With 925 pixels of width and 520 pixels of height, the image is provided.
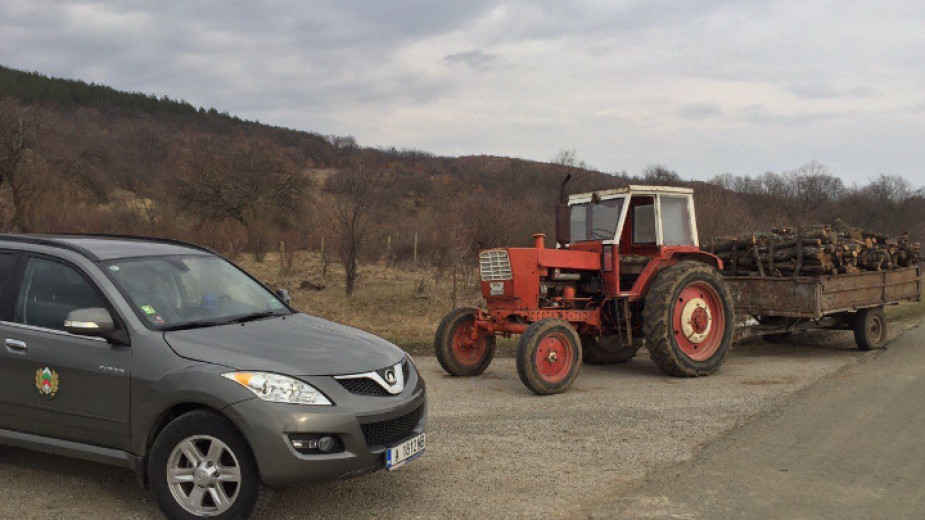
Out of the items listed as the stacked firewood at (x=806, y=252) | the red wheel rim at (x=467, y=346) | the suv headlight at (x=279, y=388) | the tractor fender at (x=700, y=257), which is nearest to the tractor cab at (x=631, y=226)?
the tractor fender at (x=700, y=257)

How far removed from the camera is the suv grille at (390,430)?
4348mm

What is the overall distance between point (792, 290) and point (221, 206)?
35.7 meters

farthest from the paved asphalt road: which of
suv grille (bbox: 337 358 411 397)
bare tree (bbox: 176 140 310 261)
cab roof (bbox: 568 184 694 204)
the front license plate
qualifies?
bare tree (bbox: 176 140 310 261)

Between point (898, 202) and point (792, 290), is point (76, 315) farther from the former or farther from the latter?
point (898, 202)

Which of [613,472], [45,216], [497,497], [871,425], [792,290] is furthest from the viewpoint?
[45,216]

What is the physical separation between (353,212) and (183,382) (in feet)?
49.1

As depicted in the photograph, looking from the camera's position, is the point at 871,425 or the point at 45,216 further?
the point at 45,216

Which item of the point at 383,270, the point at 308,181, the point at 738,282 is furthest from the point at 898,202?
the point at 738,282

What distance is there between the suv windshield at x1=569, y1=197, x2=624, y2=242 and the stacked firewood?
330 cm

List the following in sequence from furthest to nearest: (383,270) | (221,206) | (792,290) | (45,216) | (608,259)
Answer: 1. (221,206)
2. (383,270)
3. (45,216)
4. (792,290)
5. (608,259)

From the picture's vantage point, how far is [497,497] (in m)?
4.94

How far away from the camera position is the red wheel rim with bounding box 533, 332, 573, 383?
8.58 meters

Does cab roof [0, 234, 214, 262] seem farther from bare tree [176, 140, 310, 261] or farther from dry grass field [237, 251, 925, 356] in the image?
bare tree [176, 140, 310, 261]

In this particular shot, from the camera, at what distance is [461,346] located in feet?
32.2
